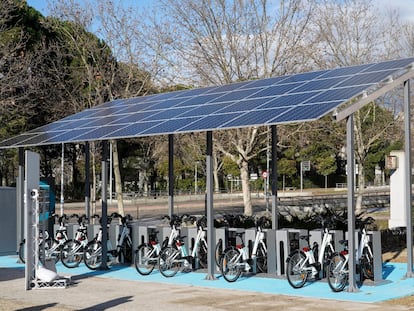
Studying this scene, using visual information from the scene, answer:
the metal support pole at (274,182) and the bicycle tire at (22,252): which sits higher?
the metal support pole at (274,182)

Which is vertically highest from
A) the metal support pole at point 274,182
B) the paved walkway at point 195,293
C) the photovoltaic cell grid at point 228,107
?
the photovoltaic cell grid at point 228,107

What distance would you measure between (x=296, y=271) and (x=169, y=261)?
3121mm

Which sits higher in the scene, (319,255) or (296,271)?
(319,255)

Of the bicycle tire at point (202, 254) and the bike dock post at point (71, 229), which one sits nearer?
the bicycle tire at point (202, 254)

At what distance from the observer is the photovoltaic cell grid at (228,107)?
12.4 meters

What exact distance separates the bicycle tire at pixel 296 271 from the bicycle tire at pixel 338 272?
2.17 feet

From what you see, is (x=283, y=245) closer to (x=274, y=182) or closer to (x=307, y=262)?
(x=307, y=262)

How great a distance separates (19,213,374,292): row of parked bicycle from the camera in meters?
12.6

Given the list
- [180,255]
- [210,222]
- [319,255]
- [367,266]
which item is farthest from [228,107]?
[367,266]

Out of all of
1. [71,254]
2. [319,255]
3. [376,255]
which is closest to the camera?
[376,255]

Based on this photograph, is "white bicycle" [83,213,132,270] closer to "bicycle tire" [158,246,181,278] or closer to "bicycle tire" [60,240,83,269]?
"bicycle tire" [60,240,83,269]

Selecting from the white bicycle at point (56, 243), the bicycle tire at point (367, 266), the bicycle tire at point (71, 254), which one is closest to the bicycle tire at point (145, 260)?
the bicycle tire at point (71, 254)

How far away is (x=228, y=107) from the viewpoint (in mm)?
14477

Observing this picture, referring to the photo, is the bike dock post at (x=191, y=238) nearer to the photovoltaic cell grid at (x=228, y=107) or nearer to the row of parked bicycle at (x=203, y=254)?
the row of parked bicycle at (x=203, y=254)
